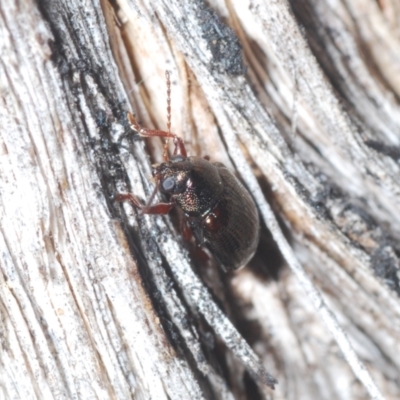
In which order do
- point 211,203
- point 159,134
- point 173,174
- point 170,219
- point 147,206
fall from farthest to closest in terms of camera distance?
point 211,203
point 173,174
point 170,219
point 159,134
point 147,206

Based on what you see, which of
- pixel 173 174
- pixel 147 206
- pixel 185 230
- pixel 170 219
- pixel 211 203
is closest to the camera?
pixel 147 206

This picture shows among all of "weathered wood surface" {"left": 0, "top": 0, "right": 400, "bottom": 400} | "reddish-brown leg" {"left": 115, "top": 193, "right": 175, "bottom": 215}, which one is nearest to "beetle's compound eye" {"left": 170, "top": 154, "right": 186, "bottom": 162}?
"weathered wood surface" {"left": 0, "top": 0, "right": 400, "bottom": 400}

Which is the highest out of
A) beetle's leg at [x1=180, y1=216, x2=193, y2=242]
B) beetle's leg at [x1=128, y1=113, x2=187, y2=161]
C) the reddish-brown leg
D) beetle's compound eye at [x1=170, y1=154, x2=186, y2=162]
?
beetle's leg at [x1=128, y1=113, x2=187, y2=161]

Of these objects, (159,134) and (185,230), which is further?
(185,230)

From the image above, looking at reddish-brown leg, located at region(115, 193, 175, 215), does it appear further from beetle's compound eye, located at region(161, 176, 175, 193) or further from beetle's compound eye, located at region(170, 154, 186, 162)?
beetle's compound eye, located at region(170, 154, 186, 162)

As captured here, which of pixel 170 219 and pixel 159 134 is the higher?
pixel 159 134

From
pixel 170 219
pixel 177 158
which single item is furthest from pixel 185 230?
pixel 177 158

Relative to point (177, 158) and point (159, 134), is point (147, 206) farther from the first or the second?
point (177, 158)
